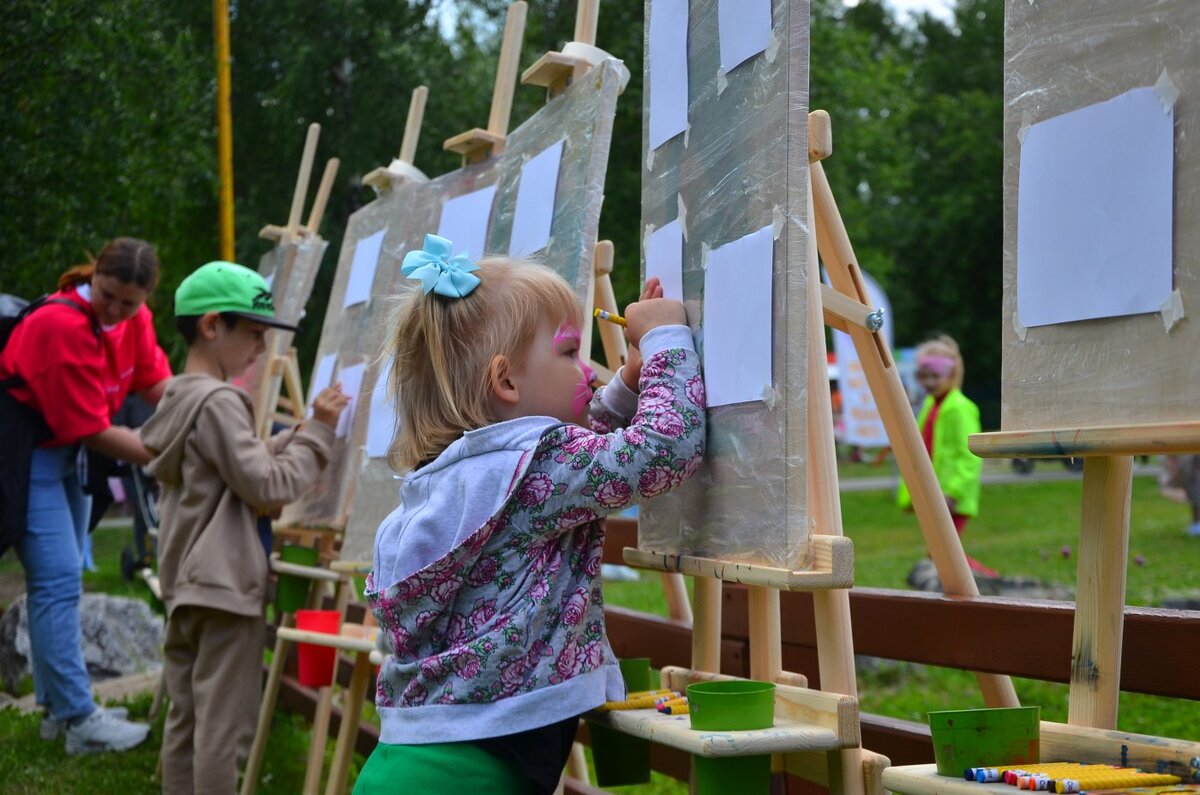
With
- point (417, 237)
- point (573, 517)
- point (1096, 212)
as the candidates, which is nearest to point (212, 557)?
point (417, 237)

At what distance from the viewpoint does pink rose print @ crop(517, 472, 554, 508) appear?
1.93 m

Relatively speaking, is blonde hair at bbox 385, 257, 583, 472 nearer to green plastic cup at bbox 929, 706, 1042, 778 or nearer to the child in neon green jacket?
green plastic cup at bbox 929, 706, 1042, 778

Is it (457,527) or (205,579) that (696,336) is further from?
(205,579)

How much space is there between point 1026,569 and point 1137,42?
8710mm

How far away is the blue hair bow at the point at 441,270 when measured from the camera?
209 centimetres

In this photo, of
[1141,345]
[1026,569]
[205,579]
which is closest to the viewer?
[1141,345]

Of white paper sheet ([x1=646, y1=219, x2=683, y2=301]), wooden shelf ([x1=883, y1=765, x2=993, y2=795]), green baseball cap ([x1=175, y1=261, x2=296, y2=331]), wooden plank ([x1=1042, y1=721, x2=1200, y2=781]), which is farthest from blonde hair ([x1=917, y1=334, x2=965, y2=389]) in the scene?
wooden shelf ([x1=883, y1=765, x2=993, y2=795])

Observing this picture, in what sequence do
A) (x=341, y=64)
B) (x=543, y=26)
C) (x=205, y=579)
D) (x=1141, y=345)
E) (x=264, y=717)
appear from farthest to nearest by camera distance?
(x=543, y=26) < (x=341, y=64) < (x=264, y=717) < (x=205, y=579) < (x=1141, y=345)

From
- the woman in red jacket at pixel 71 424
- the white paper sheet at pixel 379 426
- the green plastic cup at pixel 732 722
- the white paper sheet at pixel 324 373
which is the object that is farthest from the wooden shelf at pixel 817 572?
the woman in red jacket at pixel 71 424

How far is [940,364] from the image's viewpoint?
23.2 feet

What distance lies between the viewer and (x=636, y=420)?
1977 mm

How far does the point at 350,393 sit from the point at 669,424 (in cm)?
224

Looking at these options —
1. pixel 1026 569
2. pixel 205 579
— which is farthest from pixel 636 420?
pixel 1026 569

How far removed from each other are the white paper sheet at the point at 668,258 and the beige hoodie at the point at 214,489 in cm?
149
